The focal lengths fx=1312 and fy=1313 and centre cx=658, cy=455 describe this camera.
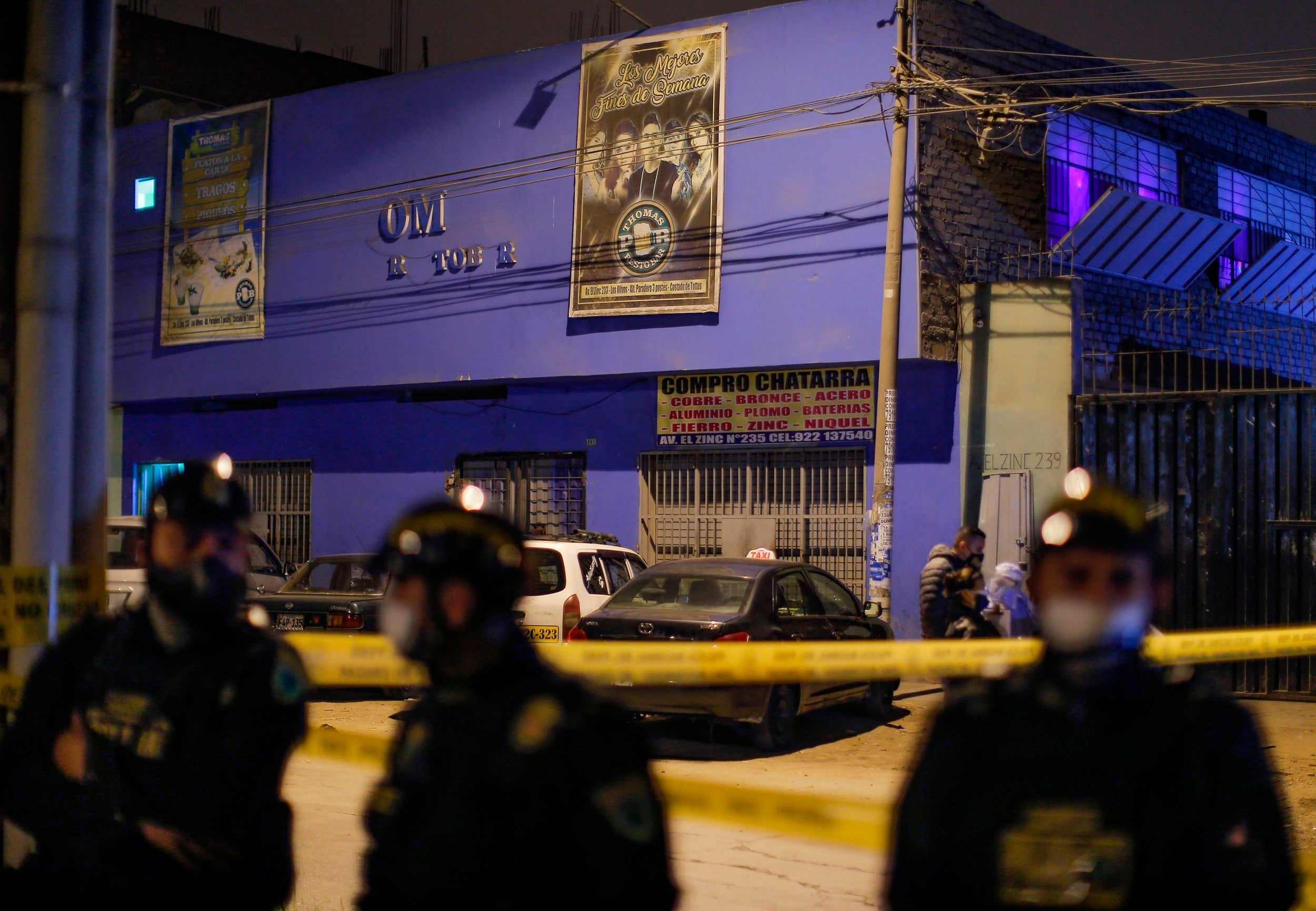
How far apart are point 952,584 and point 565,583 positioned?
3.54 meters

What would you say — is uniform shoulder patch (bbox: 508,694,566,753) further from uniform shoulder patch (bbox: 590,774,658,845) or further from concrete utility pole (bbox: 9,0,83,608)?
concrete utility pole (bbox: 9,0,83,608)

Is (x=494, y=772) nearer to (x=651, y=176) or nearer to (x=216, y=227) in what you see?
(x=651, y=176)

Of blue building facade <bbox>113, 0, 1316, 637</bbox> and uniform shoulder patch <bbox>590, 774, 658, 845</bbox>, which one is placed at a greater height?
blue building facade <bbox>113, 0, 1316, 637</bbox>

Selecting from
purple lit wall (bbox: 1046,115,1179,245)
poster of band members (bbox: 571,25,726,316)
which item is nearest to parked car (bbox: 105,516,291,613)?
poster of band members (bbox: 571,25,726,316)

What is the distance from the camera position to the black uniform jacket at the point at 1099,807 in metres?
2.07

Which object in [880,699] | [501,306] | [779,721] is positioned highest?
[501,306]


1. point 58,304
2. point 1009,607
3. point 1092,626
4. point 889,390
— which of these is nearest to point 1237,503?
point 889,390

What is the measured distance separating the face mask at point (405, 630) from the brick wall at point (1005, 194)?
12925 millimetres

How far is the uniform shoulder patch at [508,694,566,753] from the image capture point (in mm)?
2123

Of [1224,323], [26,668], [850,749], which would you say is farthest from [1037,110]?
[26,668]

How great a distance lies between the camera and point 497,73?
60.3ft

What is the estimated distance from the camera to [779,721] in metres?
10.1

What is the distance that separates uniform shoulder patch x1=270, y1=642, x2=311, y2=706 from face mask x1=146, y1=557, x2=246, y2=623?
146 mm

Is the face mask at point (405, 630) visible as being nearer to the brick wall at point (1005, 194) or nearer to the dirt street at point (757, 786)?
the dirt street at point (757, 786)
